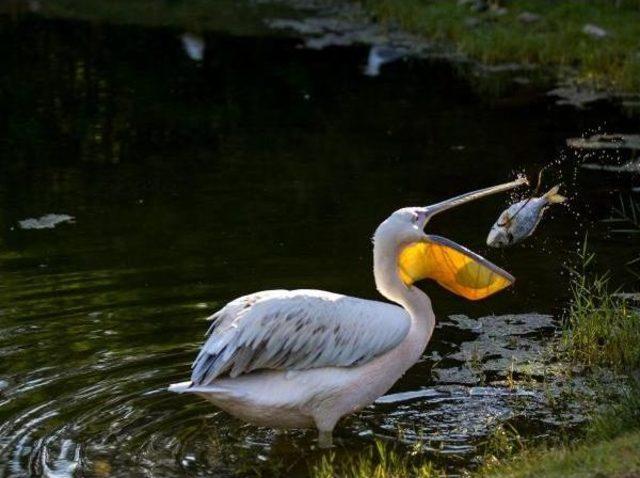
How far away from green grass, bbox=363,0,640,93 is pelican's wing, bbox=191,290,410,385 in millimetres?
9132

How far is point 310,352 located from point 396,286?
0.53 m

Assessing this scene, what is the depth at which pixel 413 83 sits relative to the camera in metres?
14.7

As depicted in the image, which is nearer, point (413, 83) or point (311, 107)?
point (311, 107)

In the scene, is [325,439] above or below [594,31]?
below

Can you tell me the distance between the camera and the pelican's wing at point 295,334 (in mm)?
5027

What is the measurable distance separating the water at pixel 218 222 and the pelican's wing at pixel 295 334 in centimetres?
39

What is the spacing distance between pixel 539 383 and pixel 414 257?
851mm

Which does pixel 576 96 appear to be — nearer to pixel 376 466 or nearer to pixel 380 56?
pixel 380 56

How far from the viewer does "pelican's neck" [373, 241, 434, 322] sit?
5375 millimetres

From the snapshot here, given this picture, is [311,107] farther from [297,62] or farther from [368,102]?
[297,62]

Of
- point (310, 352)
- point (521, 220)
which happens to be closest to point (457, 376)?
point (521, 220)

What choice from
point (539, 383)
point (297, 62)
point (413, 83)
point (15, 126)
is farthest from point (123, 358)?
point (297, 62)

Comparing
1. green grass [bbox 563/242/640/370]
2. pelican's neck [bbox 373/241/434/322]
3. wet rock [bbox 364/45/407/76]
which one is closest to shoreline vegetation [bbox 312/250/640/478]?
green grass [bbox 563/242/640/370]

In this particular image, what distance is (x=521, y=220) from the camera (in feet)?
19.8
